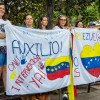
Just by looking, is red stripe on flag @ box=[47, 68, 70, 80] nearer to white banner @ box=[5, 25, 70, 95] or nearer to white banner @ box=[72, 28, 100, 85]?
white banner @ box=[5, 25, 70, 95]

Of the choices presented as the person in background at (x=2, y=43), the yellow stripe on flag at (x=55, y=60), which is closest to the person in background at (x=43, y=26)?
the yellow stripe on flag at (x=55, y=60)

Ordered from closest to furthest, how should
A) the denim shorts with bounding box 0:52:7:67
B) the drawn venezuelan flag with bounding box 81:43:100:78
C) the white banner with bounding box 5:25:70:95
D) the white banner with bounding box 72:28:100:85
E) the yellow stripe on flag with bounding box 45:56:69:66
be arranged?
the white banner with bounding box 5:25:70:95
the denim shorts with bounding box 0:52:7:67
the yellow stripe on flag with bounding box 45:56:69:66
the white banner with bounding box 72:28:100:85
the drawn venezuelan flag with bounding box 81:43:100:78

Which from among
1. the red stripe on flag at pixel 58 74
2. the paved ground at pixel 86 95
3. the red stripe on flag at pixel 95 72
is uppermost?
the red stripe on flag at pixel 58 74

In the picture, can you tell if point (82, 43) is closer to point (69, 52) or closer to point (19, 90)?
point (69, 52)

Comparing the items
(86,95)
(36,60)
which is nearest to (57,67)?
(36,60)

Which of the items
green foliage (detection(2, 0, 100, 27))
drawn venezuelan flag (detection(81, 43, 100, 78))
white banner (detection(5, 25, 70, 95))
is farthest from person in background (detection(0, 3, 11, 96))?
green foliage (detection(2, 0, 100, 27))

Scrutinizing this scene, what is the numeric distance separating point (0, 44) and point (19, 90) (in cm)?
88

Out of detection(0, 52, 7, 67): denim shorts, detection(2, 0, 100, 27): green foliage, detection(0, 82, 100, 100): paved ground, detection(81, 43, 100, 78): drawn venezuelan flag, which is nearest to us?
detection(0, 52, 7, 67): denim shorts

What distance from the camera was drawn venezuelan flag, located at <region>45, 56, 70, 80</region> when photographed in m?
3.57

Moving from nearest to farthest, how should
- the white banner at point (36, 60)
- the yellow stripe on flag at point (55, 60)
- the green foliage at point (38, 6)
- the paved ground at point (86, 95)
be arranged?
the white banner at point (36, 60), the yellow stripe on flag at point (55, 60), the paved ground at point (86, 95), the green foliage at point (38, 6)

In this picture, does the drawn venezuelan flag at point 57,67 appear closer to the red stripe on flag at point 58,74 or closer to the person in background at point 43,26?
the red stripe on flag at point 58,74

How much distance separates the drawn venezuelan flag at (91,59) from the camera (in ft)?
13.6

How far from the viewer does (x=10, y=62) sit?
3189 millimetres

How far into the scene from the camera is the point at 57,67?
12.1 feet
